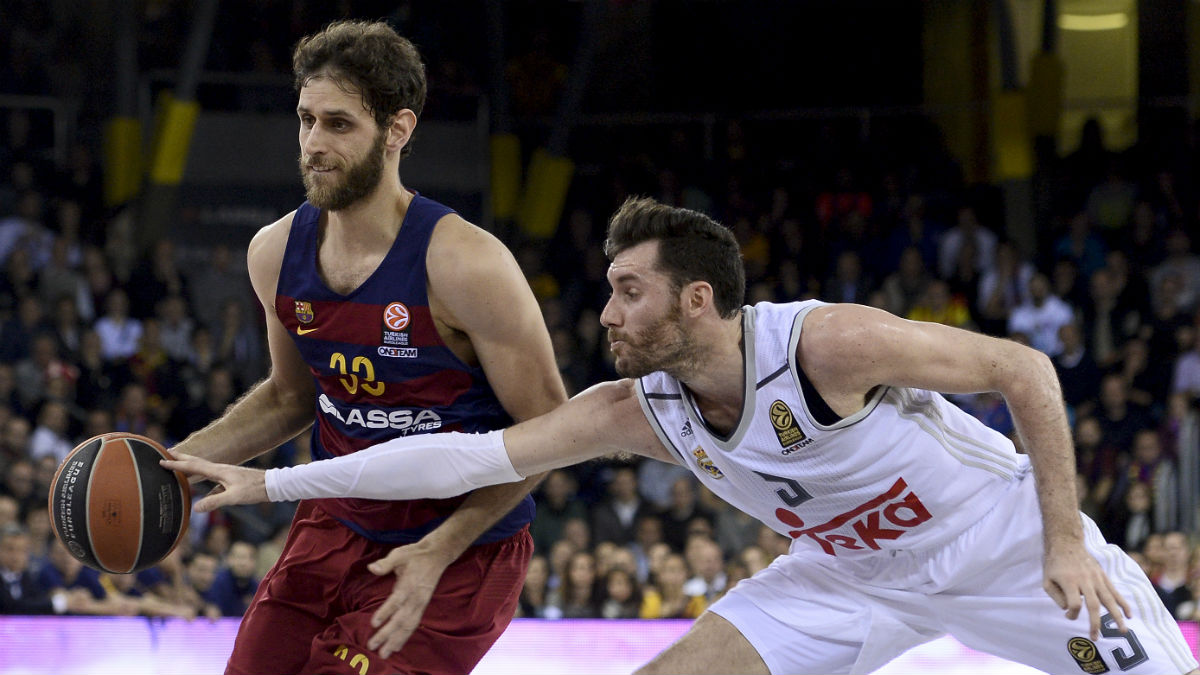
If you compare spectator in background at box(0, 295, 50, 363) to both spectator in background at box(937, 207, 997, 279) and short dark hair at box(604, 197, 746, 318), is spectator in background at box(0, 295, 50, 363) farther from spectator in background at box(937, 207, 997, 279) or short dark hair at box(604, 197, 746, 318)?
short dark hair at box(604, 197, 746, 318)

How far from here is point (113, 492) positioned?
336cm

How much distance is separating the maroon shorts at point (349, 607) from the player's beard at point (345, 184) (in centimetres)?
89

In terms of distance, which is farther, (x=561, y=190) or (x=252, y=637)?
(x=561, y=190)

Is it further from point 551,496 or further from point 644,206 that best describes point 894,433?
point 551,496

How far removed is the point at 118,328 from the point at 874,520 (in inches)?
330

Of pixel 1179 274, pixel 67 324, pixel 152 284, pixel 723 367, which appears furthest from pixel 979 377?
pixel 152 284

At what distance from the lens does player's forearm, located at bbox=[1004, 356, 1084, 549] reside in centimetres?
325

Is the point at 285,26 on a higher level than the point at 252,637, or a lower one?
higher

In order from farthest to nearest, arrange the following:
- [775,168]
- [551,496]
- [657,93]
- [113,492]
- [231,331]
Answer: [657,93] → [775,168] → [231,331] → [551,496] → [113,492]

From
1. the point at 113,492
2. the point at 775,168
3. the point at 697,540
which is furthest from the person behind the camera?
the point at 775,168

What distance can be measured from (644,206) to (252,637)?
154 cm

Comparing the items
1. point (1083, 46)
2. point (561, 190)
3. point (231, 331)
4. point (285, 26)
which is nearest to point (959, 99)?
point (1083, 46)

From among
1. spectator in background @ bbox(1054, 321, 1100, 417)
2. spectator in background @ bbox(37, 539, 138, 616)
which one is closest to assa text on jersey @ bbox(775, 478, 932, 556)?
spectator in background @ bbox(37, 539, 138, 616)

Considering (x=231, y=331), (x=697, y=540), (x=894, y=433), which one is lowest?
(x=697, y=540)
